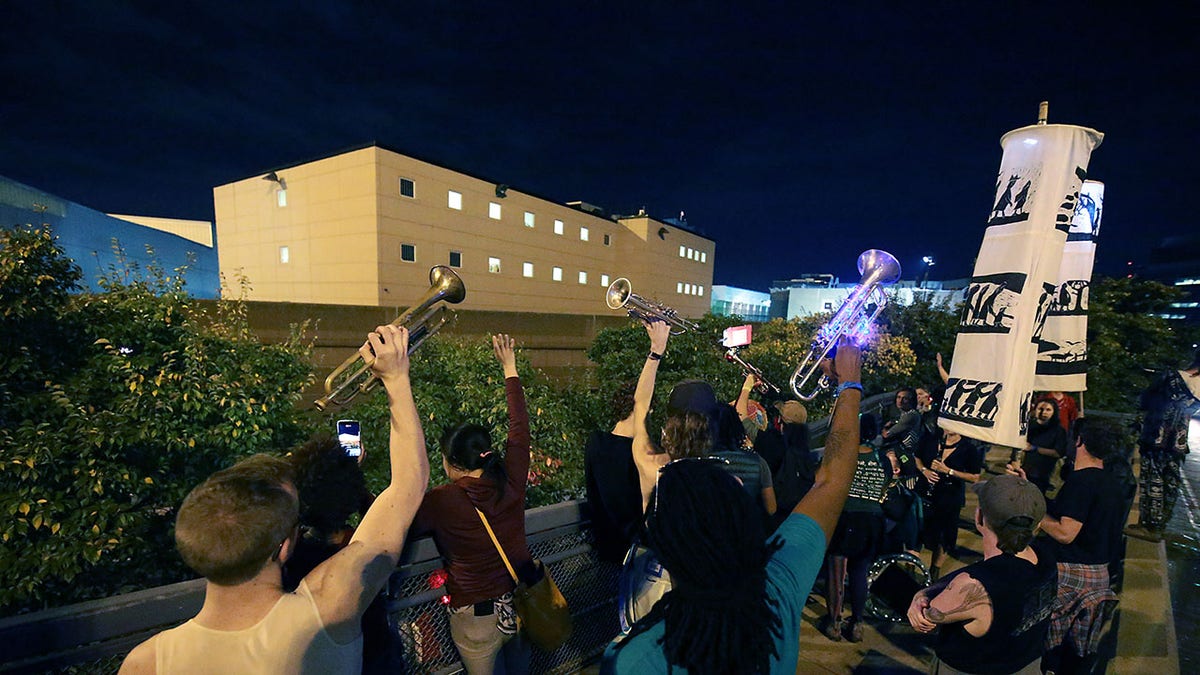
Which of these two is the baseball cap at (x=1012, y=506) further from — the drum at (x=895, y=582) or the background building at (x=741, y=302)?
the background building at (x=741, y=302)

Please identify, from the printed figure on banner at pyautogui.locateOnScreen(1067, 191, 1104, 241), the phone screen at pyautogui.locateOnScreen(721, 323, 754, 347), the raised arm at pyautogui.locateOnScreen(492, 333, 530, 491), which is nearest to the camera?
the raised arm at pyautogui.locateOnScreen(492, 333, 530, 491)

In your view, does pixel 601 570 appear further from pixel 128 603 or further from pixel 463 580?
pixel 128 603

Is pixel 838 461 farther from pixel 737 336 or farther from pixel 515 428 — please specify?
pixel 737 336

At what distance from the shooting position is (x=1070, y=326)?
4.87 meters

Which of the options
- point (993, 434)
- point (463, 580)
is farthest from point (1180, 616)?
point (463, 580)

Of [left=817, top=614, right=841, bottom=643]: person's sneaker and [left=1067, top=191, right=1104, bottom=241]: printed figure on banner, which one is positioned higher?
[left=1067, top=191, right=1104, bottom=241]: printed figure on banner

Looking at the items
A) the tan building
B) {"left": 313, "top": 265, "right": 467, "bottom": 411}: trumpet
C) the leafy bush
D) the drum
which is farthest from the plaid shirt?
the tan building

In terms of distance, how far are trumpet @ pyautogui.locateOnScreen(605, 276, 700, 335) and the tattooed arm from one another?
239 centimetres

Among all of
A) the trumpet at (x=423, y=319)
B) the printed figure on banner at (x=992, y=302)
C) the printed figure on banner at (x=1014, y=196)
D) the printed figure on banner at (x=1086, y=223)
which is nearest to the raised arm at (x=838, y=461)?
the trumpet at (x=423, y=319)

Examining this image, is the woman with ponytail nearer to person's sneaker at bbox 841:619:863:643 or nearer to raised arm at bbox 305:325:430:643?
raised arm at bbox 305:325:430:643

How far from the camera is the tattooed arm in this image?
6.73 feet

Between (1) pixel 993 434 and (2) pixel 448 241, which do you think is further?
(2) pixel 448 241

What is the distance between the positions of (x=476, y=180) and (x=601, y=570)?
29140 millimetres

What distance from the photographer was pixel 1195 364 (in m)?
5.66
